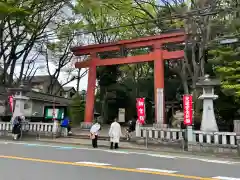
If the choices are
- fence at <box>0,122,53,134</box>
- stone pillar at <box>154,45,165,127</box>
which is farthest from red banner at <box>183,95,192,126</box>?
fence at <box>0,122,53,134</box>

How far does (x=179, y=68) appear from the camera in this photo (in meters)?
25.0

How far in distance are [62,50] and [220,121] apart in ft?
69.6

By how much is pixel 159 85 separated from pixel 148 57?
226cm

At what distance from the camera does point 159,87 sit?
62.8ft

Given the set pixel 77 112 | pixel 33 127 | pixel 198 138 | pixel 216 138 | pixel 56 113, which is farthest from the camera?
pixel 77 112

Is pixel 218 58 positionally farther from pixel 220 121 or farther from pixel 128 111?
pixel 128 111

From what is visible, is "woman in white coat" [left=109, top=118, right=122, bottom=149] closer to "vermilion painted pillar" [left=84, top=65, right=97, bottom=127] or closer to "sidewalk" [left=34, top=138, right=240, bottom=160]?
"sidewalk" [left=34, top=138, right=240, bottom=160]

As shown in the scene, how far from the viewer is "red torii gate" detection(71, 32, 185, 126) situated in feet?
61.8

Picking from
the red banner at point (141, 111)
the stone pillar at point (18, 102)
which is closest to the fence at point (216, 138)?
the red banner at point (141, 111)

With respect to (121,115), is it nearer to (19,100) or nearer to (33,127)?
(33,127)

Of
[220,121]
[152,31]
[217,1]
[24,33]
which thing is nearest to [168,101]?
[152,31]

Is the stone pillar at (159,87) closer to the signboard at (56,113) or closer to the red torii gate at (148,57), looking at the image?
the red torii gate at (148,57)

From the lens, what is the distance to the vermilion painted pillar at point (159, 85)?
61.3ft

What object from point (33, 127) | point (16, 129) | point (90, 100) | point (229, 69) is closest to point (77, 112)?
point (90, 100)
